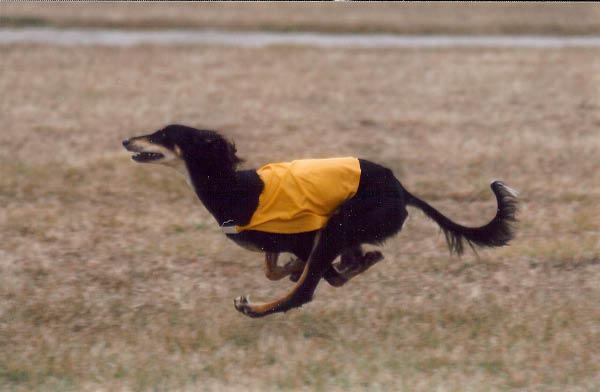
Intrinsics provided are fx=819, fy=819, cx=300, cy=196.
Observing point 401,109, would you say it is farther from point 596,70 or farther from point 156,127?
point 596,70

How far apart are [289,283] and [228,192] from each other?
1297mm

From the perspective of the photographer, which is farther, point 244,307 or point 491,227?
point 491,227

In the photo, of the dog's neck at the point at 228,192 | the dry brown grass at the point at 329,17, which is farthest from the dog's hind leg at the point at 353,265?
the dry brown grass at the point at 329,17

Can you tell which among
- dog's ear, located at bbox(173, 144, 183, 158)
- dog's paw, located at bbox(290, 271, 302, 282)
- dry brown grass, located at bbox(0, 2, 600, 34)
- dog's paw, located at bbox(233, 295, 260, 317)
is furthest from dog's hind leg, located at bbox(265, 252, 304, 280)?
dry brown grass, located at bbox(0, 2, 600, 34)

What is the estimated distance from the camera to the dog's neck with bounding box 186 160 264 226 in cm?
459

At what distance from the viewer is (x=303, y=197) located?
4.56 m

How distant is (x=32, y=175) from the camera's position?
816 centimetres

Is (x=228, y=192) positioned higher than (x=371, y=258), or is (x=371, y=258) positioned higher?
(x=228, y=192)

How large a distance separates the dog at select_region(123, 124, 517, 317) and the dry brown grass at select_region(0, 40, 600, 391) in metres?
0.52

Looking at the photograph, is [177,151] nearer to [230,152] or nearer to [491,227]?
[230,152]

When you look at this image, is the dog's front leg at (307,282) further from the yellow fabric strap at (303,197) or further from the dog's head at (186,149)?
the dog's head at (186,149)

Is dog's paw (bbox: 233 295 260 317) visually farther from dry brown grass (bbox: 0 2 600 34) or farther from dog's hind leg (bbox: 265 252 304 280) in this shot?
dry brown grass (bbox: 0 2 600 34)

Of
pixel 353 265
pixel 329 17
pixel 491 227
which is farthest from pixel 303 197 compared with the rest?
pixel 329 17

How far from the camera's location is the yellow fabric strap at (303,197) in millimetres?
4566
